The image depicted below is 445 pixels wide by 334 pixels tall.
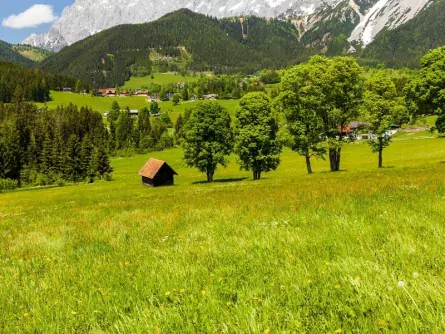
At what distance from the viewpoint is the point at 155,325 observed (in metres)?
3.67

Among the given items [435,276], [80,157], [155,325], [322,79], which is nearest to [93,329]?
[155,325]

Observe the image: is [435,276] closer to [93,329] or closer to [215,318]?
[215,318]

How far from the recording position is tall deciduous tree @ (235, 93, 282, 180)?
175ft

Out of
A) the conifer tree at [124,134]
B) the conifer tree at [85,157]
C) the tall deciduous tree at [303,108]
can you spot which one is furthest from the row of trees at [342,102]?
the conifer tree at [124,134]

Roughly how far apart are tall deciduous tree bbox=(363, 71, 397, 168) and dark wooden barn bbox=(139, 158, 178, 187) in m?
46.5

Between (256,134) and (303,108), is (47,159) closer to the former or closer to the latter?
(256,134)

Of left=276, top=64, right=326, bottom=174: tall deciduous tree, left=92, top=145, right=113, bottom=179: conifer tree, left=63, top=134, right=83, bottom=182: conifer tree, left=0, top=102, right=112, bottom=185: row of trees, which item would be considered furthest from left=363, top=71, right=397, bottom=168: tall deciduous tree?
left=63, top=134, right=83, bottom=182: conifer tree

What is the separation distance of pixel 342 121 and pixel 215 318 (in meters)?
44.3

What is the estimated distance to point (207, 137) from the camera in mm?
63969

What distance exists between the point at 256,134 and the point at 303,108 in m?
10.2

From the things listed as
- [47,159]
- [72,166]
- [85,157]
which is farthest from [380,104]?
[47,159]

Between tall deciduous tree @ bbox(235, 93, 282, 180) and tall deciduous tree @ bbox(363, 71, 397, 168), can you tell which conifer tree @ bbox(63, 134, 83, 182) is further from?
tall deciduous tree @ bbox(363, 71, 397, 168)

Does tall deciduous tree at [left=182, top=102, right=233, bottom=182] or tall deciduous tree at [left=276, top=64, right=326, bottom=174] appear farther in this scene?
tall deciduous tree at [left=182, top=102, right=233, bottom=182]

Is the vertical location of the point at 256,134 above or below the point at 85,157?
above
